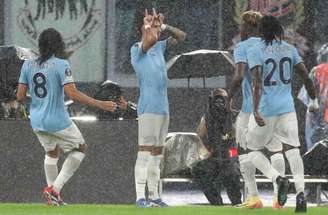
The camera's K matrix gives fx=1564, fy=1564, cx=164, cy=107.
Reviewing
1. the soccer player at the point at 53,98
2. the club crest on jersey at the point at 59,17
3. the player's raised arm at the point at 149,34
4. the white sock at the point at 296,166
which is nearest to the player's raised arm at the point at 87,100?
the soccer player at the point at 53,98

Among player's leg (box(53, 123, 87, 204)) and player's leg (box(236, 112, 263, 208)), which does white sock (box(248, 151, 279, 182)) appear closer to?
player's leg (box(236, 112, 263, 208))

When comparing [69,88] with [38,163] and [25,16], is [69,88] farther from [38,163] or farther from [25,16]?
[25,16]

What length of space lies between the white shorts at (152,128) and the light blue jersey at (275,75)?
1340 mm

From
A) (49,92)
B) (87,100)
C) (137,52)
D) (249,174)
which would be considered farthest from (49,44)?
(249,174)

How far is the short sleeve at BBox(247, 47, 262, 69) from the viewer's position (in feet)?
48.3

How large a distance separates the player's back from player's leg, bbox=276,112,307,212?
228 cm

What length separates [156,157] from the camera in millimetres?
15930

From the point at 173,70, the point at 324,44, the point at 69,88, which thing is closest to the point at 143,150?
the point at 69,88

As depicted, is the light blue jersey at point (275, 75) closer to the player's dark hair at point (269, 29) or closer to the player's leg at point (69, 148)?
the player's dark hair at point (269, 29)

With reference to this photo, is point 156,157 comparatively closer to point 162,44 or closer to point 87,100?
point 87,100

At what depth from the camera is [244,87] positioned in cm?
1536

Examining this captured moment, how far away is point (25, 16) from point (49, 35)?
983cm

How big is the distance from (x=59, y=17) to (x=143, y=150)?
10.0 meters

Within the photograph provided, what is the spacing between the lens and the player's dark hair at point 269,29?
14828 millimetres
